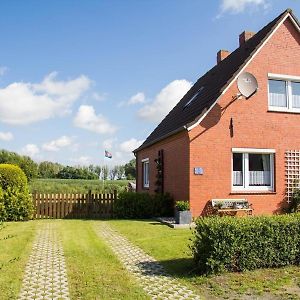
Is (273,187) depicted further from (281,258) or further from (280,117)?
(281,258)

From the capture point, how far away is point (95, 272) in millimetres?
7723

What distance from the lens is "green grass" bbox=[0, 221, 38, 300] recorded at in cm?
638

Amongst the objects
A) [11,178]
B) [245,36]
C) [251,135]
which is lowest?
[11,178]

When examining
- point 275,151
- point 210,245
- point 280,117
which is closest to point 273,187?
point 275,151

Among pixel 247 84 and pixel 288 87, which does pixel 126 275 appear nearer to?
pixel 247 84

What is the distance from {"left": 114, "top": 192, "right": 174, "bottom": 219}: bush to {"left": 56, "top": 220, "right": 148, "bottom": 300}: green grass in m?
5.71

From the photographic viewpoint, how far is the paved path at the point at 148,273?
6512 millimetres

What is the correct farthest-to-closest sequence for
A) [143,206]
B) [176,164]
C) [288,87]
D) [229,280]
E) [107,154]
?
1. [107,154]
2. [143,206]
3. [176,164]
4. [288,87]
5. [229,280]

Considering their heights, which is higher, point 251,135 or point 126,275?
point 251,135

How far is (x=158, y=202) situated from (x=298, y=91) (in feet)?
26.2

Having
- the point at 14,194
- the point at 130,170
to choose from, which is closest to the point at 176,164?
the point at 14,194

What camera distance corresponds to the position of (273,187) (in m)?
16.8

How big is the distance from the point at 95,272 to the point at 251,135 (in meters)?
10.8

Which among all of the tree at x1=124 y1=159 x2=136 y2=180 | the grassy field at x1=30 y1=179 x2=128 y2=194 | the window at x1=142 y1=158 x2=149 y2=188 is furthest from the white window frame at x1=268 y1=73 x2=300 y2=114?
the tree at x1=124 y1=159 x2=136 y2=180
